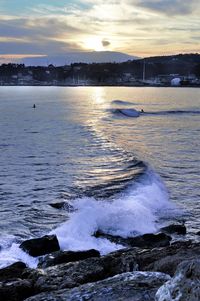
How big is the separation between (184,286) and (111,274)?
432 cm

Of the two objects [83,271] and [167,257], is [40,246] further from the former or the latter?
[167,257]

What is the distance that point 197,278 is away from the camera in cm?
638

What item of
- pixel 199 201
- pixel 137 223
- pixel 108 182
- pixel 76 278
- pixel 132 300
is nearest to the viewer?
pixel 132 300

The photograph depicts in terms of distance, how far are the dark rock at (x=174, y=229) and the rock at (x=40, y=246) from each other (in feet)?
14.2

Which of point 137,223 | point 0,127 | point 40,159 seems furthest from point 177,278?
point 0,127

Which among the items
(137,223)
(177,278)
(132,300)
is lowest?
(137,223)

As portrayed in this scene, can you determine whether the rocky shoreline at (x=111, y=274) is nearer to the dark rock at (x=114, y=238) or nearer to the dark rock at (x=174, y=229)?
the dark rock at (x=114, y=238)

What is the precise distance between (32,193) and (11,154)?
11.9m

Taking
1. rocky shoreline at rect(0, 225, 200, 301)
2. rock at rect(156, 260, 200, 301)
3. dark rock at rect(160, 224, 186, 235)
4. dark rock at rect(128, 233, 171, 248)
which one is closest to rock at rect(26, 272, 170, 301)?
rocky shoreline at rect(0, 225, 200, 301)

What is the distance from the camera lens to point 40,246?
14.0 m

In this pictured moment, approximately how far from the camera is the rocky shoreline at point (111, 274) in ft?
21.7

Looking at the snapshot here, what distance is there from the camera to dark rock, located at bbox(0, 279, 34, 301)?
29.5ft

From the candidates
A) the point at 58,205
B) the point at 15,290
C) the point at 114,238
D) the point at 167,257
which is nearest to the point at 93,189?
the point at 58,205

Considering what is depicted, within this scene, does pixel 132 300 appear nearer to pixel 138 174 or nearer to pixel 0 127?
pixel 138 174
